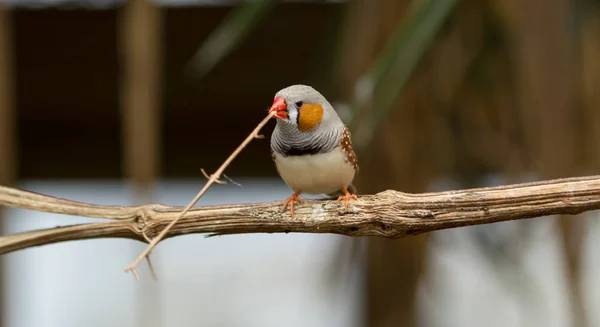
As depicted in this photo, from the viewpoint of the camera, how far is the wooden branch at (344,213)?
45 centimetres

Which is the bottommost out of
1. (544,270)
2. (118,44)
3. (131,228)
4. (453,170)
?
(131,228)

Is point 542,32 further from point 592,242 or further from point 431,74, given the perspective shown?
point 592,242

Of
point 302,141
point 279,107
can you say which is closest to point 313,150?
point 302,141

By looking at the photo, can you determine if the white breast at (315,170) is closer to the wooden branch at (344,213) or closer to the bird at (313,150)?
the bird at (313,150)

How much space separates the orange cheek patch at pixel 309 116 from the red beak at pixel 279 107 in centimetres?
3

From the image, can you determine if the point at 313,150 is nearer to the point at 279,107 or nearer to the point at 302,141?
the point at 302,141

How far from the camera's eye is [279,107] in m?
0.49

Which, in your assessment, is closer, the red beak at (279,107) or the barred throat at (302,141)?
the red beak at (279,107)

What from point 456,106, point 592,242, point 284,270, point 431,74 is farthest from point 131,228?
point 284,270

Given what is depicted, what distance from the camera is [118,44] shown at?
1329mm

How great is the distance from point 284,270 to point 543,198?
1.22 m

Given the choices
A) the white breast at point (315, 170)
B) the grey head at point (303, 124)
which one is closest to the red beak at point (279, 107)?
the grey head at point (303, 124)

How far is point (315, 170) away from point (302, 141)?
4 cm

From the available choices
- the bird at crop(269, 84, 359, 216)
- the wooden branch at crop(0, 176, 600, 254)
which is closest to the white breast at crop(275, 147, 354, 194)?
the bird at crop(269, 84, 359, 216)
